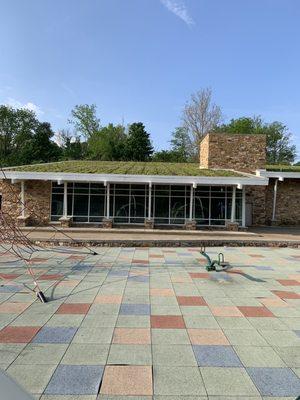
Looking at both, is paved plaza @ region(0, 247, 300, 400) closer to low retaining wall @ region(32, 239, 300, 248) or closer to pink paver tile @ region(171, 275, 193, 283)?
pink paver tile @ region(171, 275, 193, 283)

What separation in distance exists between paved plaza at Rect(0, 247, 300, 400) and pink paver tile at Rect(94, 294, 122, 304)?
0.06 feet

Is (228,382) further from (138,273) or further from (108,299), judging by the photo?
(138,273)

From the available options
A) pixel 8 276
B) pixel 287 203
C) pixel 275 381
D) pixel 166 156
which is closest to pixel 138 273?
pixel 8 276

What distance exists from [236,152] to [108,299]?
72.5ft

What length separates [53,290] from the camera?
8.30m

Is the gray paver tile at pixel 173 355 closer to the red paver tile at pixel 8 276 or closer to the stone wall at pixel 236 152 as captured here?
the red paver tile at pixel 8 276

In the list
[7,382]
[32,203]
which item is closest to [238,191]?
[32,203]

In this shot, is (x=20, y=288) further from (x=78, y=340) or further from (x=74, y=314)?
(x=78, y=340)

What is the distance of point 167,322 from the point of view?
21.0 feet

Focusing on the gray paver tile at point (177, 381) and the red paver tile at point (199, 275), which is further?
the red paver tile at point (199, 275)

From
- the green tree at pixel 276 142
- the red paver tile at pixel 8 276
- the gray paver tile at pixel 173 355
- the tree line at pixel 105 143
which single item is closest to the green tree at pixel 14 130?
the tree line at pixel 105 143

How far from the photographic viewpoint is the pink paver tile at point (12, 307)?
6.72 metres

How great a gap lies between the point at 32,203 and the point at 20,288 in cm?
1593

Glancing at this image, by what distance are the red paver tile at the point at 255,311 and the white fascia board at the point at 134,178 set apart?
1544 centimetres
